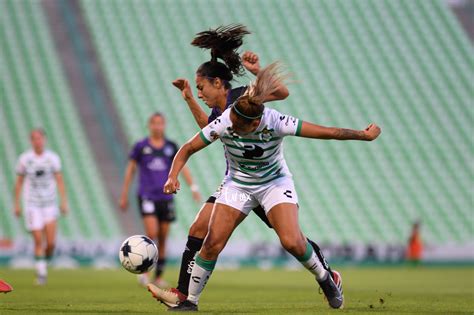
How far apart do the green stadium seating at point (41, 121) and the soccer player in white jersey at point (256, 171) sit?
13794 millimetres

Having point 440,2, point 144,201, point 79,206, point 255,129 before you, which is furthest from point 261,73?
point 440,2

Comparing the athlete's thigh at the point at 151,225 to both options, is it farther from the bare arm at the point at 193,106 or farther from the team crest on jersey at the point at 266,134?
the team crest on jersey at the point at 266,134

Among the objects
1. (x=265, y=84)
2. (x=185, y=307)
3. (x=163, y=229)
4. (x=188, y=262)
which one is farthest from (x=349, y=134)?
(x=163, y=229)

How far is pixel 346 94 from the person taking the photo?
95.1ft

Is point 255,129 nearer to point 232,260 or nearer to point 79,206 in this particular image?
point 232,260

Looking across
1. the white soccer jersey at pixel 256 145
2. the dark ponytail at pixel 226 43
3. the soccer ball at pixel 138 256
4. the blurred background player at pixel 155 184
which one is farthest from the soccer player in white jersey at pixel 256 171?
the blurred background player at pixel 155 184

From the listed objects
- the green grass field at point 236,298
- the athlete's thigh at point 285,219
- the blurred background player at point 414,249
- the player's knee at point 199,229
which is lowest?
the blurred background player at point 414,249

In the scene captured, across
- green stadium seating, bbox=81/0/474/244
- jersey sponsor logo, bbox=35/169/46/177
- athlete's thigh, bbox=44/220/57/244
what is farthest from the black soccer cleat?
green stadium seating, bbox=81/0/474/244

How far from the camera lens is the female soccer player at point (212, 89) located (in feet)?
26.8

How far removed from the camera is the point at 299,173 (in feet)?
85.9

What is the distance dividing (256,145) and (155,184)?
19.4 ft

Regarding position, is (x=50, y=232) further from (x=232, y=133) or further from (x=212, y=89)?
(x=232, y=133)

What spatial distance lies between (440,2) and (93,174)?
50.6 feet

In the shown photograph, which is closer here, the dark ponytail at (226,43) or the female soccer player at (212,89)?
the female soccer player at (212,89)
